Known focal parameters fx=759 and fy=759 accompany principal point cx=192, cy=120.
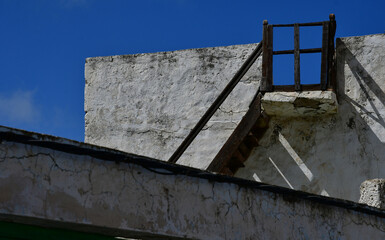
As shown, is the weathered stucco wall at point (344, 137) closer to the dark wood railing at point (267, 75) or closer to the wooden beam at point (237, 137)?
the dark wood railing at point (267, 75)

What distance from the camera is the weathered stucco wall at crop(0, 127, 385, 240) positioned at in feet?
14.3

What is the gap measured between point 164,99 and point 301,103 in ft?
8.01

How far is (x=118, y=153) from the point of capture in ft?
15.9

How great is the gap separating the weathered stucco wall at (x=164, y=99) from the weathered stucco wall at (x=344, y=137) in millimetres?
913

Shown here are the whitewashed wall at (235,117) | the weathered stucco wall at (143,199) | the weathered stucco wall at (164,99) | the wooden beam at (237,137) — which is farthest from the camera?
the weathered stucco wall at (164,99)

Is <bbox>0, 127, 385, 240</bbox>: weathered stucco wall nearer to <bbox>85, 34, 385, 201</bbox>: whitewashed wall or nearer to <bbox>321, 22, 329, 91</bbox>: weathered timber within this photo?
<bbox>321, 22, 329, 91</bbox>: weathered timber

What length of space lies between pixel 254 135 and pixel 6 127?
6.65m

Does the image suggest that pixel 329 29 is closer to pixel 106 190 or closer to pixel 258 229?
pixel 258 229

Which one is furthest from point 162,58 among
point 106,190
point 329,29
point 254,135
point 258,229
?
point 106,190

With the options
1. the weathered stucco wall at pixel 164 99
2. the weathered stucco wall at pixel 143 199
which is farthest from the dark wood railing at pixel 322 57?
the weathered stucco wall at pixel 143 199

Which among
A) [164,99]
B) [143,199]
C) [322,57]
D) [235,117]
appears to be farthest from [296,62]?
[143,199]

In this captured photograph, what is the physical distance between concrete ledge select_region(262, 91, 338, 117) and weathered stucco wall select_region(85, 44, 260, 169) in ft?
2.50

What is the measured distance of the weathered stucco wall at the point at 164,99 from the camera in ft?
36.6

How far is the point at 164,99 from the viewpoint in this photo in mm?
11648
